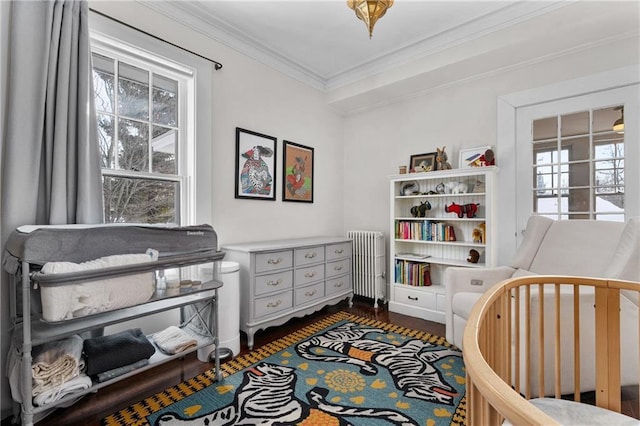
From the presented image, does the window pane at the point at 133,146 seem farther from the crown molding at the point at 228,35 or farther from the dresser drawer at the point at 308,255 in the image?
the dresser drawer at the point at 308,255

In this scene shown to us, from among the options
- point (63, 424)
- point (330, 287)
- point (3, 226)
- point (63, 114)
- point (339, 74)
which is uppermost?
point (339, 74)

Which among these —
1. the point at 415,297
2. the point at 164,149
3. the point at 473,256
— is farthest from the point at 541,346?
the point at 164,149

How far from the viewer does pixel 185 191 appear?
259 centimetres

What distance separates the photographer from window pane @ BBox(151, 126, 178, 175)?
244cm

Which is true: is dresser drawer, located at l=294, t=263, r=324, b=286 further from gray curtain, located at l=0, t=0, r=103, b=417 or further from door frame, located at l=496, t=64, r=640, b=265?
door frame, located at l=496, t=64, r=640, b=265

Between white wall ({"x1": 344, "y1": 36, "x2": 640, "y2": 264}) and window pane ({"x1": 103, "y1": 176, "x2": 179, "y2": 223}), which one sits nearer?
window pane ({"x1": 103, "y1": 176, "x2": 179, "y2": 223})

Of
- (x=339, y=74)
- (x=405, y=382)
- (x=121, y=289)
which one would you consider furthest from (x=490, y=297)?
(x=339, y=74)

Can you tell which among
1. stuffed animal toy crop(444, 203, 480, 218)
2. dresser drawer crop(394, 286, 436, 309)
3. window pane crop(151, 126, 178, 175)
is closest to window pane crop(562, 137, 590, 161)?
stuffed animal toy crop(444, 203, 480, 218)

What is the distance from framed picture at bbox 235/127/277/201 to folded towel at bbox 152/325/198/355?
4.41ft

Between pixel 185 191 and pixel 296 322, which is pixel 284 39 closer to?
pixel 185 191

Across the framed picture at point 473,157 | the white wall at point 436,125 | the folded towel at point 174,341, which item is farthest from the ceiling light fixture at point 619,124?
the folded towel at point 174,341

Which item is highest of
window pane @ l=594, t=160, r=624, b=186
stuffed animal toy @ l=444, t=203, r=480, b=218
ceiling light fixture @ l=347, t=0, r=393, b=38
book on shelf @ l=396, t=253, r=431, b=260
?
Answer: ceiling light fixture @ l=347, t=0, r=393, b=38

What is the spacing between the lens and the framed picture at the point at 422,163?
11.0 ft

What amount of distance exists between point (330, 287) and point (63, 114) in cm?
262
